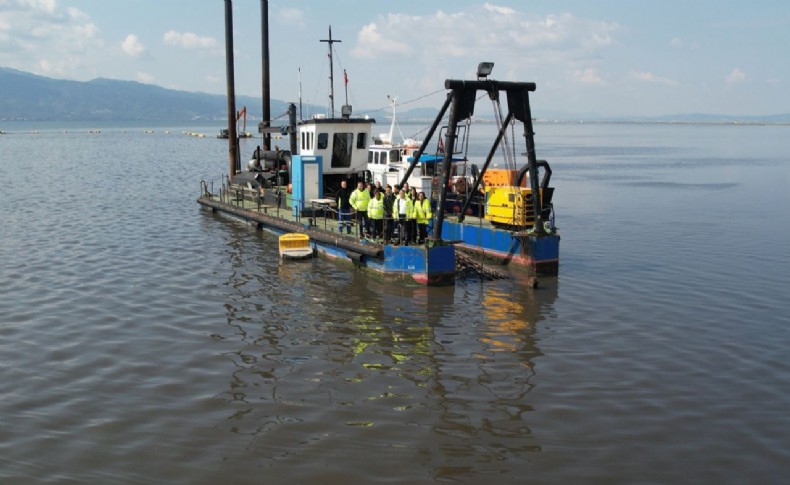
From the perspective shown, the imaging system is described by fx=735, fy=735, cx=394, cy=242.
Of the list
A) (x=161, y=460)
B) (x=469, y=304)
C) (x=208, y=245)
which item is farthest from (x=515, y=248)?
(x=161, y=460)

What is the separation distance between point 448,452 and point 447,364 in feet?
11.0

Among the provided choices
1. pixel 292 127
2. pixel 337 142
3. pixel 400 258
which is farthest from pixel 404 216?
pixel 292 127

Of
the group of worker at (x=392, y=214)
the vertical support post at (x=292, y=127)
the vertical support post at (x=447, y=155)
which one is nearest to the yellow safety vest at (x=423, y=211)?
the group of worker at (x=392, y=214)

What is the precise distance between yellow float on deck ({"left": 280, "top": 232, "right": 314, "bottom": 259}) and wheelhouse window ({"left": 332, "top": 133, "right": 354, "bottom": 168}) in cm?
503

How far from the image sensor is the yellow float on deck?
21.5 metres

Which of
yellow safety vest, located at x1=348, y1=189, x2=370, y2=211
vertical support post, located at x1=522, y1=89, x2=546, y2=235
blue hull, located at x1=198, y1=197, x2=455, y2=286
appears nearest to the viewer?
blue hull, located at x1=198, y1=197, x2=455, y2=286

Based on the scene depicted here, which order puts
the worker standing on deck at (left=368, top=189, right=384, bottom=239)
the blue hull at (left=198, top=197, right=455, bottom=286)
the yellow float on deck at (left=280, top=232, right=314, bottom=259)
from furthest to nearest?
the yellow float on deck at (left=280, top=232, right=314, bottom=259) < the worker standing on deck at (left=368, top=189, right=384, bottom=239) < the blue hull at (left=198, top=197, right=455, bottom=286)

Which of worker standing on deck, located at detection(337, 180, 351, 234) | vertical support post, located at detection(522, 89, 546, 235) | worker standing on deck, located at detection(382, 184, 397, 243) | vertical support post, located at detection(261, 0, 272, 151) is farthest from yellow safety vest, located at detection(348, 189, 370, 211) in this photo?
vertical support post, located at detection(261, 0, 272, 151)

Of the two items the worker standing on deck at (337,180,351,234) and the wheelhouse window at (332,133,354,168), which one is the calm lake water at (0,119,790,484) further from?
the wheelhouse window at (332,133,354,168)

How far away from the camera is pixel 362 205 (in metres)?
20.3

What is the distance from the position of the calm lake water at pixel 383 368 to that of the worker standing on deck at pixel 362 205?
1365 mm

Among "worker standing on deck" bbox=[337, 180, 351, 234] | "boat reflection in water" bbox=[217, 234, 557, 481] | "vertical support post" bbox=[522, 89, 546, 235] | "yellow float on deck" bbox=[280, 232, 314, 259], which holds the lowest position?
"boat reflection in water" bbox=[217, 234, 557, 481]

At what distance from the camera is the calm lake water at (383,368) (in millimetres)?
9258

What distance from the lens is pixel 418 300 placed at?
1722 centimetres
